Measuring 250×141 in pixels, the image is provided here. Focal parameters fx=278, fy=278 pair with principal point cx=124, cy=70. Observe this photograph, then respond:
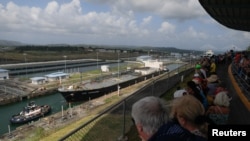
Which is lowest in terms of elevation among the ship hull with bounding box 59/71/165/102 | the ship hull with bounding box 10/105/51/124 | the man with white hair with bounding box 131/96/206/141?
the ship hull with bounding box 10/105/51/124

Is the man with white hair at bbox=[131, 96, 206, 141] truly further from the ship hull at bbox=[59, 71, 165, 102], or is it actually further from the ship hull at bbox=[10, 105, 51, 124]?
the ship hull at bbox=[59, 71, 165, 102]

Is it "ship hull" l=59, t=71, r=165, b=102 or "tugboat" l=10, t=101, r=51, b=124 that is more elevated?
"ship hull" l=59, t=71, r=165, b=102

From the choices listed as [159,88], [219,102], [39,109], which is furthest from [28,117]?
[219,102]

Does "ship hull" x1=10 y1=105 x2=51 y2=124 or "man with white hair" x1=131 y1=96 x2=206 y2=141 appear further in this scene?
"ship hull" x1=10 y1=105 x2=51 y2=124

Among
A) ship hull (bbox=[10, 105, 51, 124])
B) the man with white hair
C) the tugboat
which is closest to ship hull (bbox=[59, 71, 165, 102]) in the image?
ship hull (bbox=[10, 105, 51, 124])

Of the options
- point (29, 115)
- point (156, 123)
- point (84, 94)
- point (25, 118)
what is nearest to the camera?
point (156, 123)

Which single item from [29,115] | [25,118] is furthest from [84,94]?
[25,118]

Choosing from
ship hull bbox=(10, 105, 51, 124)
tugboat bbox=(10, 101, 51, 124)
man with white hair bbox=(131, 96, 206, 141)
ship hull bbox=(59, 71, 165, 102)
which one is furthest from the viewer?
ship hull bbox=(59, 71, 165, 102)

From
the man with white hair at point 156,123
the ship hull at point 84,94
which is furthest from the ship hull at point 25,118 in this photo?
the man with white hair at point 156,123

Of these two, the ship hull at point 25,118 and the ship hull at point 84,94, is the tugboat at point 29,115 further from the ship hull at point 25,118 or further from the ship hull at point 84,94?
the ship hull at point 84,94

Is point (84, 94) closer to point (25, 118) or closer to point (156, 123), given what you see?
point (25, 118)

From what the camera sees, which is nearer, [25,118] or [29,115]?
[25,118]
